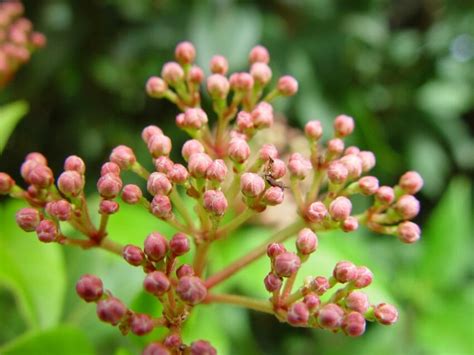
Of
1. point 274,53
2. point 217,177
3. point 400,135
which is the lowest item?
point 400,135

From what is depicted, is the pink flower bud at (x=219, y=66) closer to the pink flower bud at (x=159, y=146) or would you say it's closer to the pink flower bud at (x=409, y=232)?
the pink flower bud at (x=159, y=146)

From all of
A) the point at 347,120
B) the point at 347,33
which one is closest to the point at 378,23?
the point at 347,33

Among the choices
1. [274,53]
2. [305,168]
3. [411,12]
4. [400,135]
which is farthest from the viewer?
[411,12]

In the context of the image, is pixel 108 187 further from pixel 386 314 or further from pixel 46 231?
pixel 386 314

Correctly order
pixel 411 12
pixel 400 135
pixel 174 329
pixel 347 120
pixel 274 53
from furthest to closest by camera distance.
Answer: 1. pixel 411 12
2. pixel 400 135
3. pixel 274 53
4. pixel 347 120
5. pixel 174 329

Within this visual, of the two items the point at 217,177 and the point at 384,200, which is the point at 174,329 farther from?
the point at 384,200

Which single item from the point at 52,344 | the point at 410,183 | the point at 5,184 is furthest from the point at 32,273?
the point at 410,183

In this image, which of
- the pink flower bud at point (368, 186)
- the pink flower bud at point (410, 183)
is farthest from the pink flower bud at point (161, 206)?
the pink flower bud at point (410, 183)
